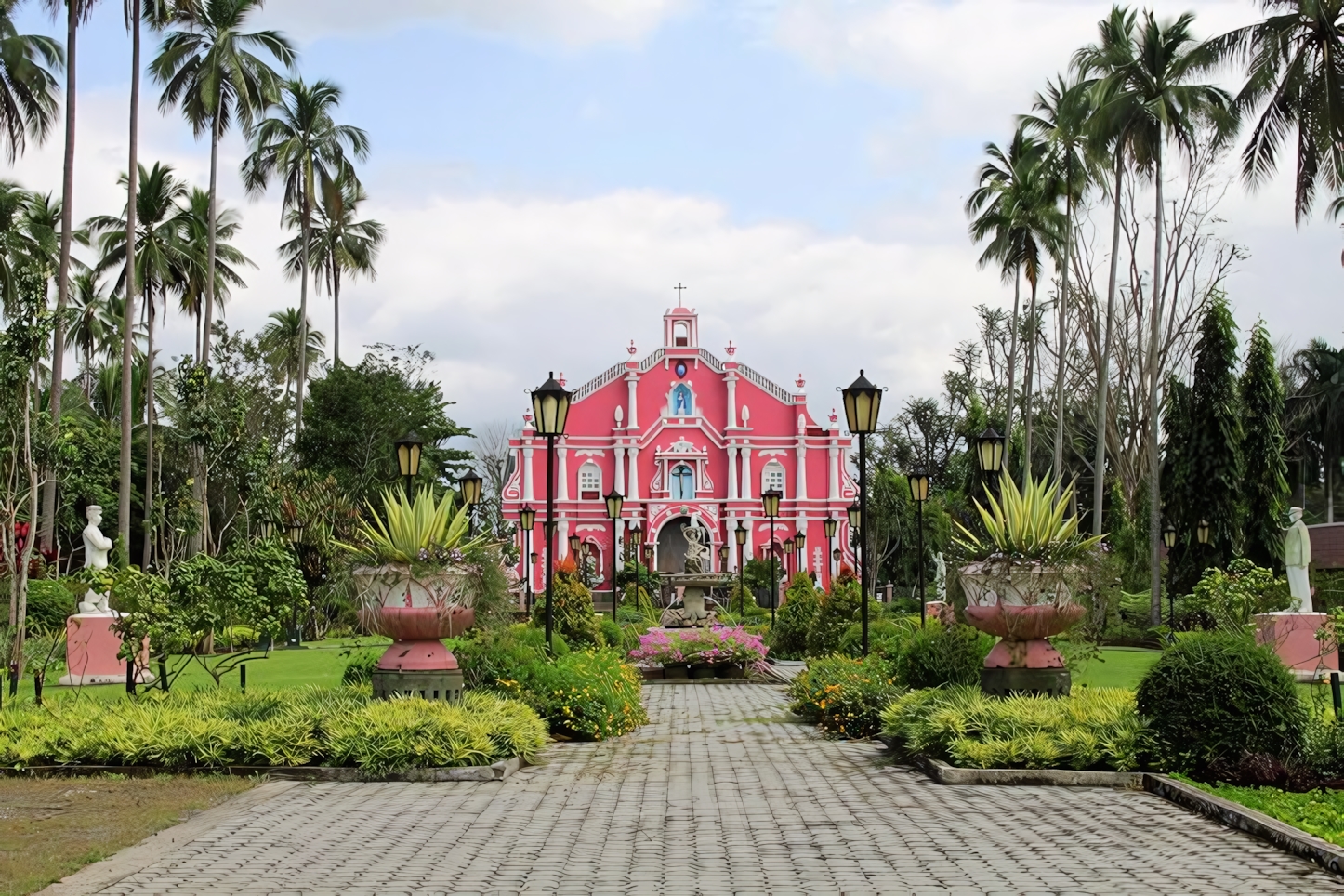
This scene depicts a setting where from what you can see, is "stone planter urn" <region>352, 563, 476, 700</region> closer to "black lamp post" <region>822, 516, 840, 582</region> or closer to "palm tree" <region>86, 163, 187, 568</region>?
"palm tree" <region>86, 163, 187, 568</region>

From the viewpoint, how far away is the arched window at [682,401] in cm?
6047

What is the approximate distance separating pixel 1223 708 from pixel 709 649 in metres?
11.4

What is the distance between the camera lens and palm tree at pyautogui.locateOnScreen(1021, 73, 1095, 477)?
3394 cm

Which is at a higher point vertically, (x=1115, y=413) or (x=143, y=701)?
(x=1115, y=413)

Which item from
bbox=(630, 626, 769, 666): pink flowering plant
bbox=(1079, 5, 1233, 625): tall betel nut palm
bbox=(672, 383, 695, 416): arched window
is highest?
bbox=(1079, 5, 1233, 625): tall betel nut palm

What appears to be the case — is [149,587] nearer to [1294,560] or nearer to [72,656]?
[72,656]

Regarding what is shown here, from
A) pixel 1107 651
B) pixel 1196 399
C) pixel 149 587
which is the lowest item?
pixel 1107 651

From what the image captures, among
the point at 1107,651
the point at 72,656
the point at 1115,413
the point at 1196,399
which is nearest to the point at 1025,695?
the point at 72,656

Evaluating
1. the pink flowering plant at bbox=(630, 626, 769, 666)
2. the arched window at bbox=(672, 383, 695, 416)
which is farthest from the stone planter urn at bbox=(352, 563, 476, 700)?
the arched window at bbox=(672, 383, 695, 416)

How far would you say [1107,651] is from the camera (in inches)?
1013

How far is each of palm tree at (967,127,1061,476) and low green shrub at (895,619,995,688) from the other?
24.8m

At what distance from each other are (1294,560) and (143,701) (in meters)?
15.5

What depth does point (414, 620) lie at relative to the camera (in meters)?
10.7

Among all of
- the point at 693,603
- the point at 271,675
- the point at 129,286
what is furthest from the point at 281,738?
the point at 693,603
